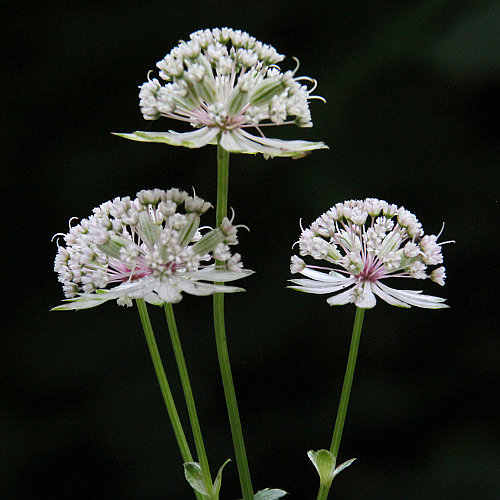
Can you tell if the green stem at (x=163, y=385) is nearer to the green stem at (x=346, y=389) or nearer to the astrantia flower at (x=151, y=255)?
the astrantia flower at (x=151, y=255)

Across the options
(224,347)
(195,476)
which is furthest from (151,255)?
(195,476)

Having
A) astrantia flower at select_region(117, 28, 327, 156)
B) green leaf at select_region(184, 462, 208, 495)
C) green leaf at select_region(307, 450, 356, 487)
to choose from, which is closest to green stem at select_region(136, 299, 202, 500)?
green leaf at select_region(184, 462, 208, 495)

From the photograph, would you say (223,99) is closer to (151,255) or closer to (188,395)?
(151,255)

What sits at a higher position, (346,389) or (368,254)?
(368,254)

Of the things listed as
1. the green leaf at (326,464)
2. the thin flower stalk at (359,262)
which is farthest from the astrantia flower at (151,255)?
the green leaf at (326,464)

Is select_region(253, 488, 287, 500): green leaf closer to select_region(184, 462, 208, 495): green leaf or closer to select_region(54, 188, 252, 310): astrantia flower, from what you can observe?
select_region(184, 462, 208, 495): green leaf

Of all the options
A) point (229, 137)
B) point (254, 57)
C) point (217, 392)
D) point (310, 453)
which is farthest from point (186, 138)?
point (217, 392)
